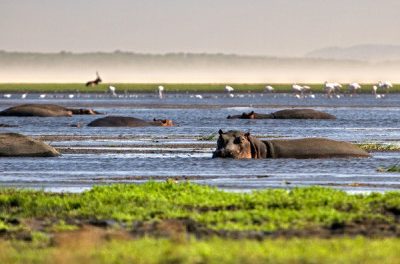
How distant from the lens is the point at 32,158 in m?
28.6

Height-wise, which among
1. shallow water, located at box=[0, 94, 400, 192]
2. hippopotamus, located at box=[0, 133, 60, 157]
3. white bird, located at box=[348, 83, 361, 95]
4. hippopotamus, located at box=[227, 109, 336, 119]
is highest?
hippopotamus, located at box=[0, 133, 60, 157]

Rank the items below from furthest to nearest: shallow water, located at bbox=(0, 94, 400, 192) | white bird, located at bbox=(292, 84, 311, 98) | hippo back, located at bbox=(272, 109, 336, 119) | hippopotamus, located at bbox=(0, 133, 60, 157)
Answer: white bird, located at bbox=(292, 84, 311, 98)
hippo back, located at bbox=(272, 109, 336, 119)
hippopotamus, located at bbox=(0, 133, 60, 157)
shallow water, located at bbox=(0, 94, 400, 192)

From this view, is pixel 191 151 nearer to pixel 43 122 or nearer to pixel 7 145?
pixel 7 145

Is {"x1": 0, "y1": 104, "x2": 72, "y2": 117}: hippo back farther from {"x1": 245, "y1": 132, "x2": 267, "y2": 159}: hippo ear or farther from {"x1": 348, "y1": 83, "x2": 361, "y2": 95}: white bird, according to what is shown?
{"x1": 348, "y1": 83, "x2": 361, "y2": 95}: white bird

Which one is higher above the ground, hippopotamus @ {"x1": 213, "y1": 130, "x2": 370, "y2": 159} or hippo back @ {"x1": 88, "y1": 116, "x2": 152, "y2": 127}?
hippopotamus @ {"x1": 213, "y1": 130, "x2": 370, "y2": 159}

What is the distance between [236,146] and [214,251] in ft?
52.0

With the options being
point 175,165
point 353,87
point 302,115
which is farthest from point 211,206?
point 353,87

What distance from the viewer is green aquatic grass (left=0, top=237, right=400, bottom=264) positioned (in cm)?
1190

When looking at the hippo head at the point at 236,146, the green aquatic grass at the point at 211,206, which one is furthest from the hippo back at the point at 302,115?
the green aquatic grass at the point at 211,206

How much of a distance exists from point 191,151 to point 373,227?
1653 centimetres

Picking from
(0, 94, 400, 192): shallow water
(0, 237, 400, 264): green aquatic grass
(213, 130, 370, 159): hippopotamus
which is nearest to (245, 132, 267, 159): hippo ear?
(213, 130, 370, 159): hippopotamus

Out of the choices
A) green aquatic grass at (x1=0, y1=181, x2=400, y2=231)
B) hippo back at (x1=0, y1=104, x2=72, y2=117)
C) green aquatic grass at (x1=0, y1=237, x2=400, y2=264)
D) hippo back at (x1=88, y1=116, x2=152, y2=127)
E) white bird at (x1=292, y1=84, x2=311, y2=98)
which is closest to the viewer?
green aquatic grass at (x1=0, y1=237, x2=400, y2=264)

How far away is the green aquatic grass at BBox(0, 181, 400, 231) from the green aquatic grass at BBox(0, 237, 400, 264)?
1.69 meters

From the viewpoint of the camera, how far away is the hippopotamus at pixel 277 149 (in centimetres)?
2831
